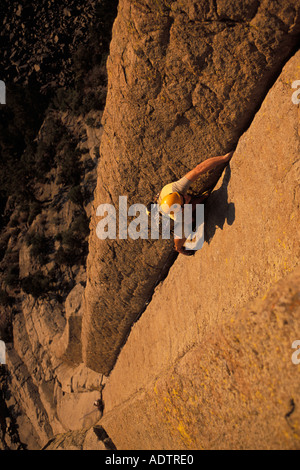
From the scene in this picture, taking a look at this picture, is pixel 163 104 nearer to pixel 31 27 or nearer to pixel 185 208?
pixel 185 208

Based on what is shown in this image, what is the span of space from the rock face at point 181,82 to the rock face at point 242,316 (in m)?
0.15

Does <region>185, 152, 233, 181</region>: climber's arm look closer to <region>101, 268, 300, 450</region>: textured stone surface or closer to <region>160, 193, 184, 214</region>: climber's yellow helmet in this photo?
<region>160, 193, 184, 214</region>: climber's yellow helmet

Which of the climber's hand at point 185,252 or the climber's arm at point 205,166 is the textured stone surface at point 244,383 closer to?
the climber's hand at point 185,252

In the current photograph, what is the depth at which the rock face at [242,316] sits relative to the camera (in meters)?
1.36

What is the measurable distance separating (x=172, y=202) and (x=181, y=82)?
84 centimetres

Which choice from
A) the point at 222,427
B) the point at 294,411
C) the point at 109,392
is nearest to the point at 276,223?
the point at 294,411

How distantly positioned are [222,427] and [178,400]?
0.43 m

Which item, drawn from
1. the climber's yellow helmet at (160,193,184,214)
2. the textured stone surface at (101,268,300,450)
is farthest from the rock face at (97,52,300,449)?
the climber's yellow helmet at (160,193,184,214)

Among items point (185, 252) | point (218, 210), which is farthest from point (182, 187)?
point (185, 252)

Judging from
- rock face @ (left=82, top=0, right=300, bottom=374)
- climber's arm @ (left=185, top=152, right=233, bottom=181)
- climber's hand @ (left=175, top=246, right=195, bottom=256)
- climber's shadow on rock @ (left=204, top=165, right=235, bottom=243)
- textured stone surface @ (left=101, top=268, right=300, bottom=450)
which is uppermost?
rock face @ (left=82, top=0, right=300, bottom=374)

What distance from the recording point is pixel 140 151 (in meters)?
2.61

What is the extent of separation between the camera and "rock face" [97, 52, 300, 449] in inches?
53.6

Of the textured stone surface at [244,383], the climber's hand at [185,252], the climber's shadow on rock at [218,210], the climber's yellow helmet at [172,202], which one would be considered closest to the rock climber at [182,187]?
the climber's yellow helmet at [172,202]

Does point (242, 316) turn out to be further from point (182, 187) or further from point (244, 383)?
point (182, 187)
